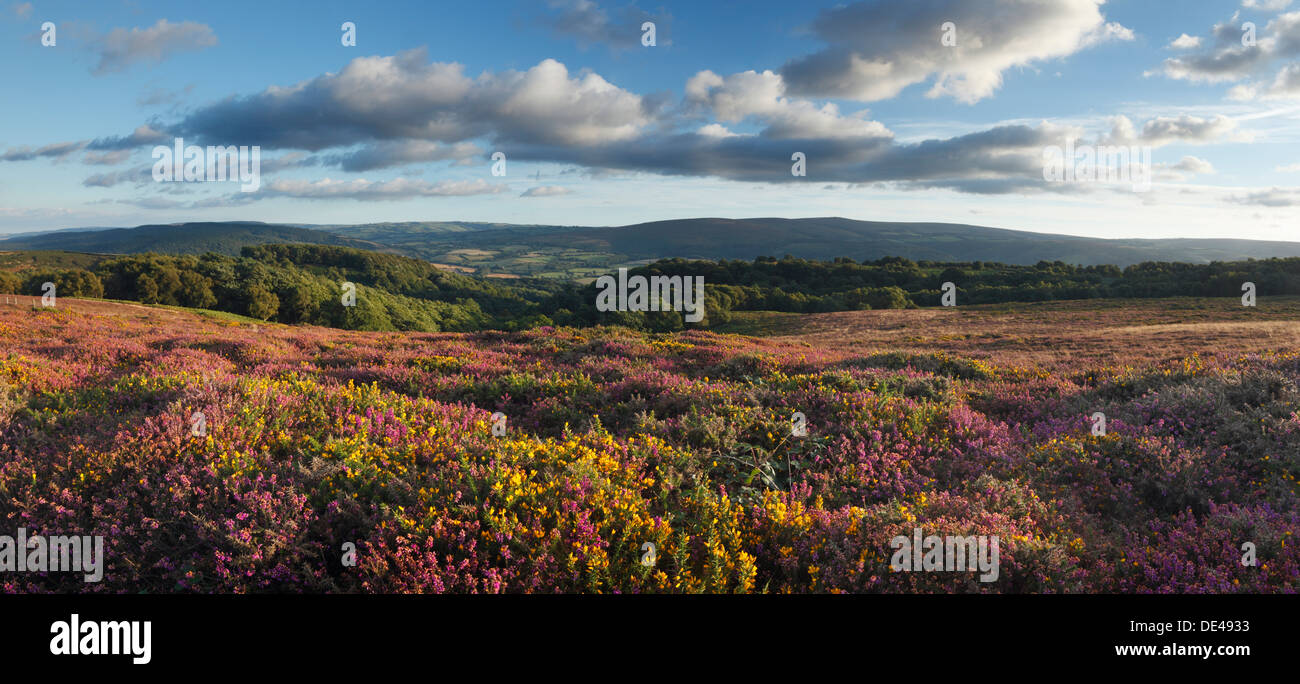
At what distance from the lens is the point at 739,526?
4746 mm

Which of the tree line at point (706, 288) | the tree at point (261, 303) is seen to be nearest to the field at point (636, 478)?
the tree line at point (706, 288)

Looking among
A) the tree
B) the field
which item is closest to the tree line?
the tree

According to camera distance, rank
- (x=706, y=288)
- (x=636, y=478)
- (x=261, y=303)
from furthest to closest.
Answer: (x=706, y=288)
(x=261, y=303)
(x=636, y=478)

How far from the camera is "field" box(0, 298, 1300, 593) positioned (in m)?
3.87

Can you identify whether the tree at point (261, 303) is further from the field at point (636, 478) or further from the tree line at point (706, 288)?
the field at point (636, 478)

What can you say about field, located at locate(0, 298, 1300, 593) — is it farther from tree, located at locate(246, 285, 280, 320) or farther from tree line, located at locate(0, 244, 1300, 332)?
tree, located at locate(246, 285, 280, 320)

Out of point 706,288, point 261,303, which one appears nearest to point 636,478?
point 261,303

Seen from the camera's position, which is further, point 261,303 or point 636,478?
point 261,303

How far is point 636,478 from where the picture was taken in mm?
5398

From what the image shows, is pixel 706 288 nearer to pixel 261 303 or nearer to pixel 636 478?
pixel 261 303
